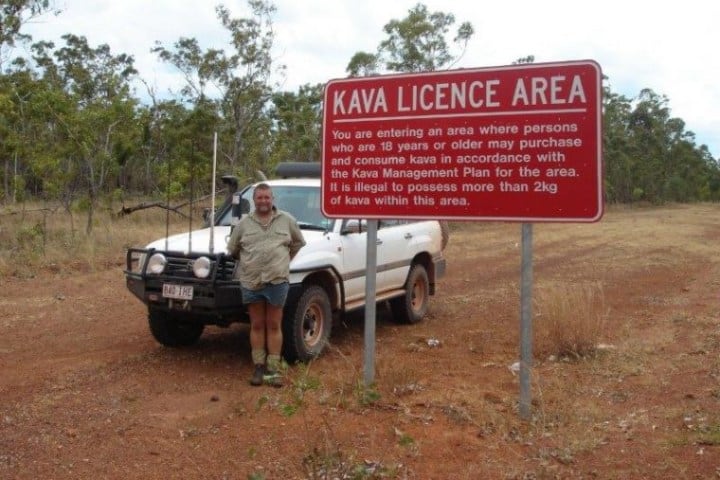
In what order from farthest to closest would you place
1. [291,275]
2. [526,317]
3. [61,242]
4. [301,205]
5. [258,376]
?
[61,242], [301,205], [291,275], [258,376], [526,317]

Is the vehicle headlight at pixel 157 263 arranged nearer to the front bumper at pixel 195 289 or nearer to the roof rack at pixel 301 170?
the front bumper at pixel 195 289

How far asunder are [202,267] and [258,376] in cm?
104

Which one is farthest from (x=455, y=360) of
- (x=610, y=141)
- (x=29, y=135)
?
(x=610, y=141)

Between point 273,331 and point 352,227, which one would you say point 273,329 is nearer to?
point 273,331

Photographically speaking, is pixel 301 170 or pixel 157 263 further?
pixel 301 170

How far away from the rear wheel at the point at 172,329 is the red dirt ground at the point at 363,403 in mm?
176

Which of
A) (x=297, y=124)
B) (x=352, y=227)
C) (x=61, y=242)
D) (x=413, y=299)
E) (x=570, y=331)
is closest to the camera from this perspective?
(x=570, y=331)

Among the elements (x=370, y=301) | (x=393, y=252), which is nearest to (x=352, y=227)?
(x=393, y=252)

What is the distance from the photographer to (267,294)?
5910mm

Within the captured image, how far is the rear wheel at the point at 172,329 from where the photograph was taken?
22.8 ft

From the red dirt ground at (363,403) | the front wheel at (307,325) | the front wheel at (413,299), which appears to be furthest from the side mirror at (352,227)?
the front wheel at (413,299)

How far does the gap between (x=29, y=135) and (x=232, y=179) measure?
1405 cm

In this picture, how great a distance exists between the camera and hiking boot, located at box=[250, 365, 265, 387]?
5996mm

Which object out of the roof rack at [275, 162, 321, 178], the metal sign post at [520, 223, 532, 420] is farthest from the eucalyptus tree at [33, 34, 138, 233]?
the metal sign post at [520, 223, 532, 420]
